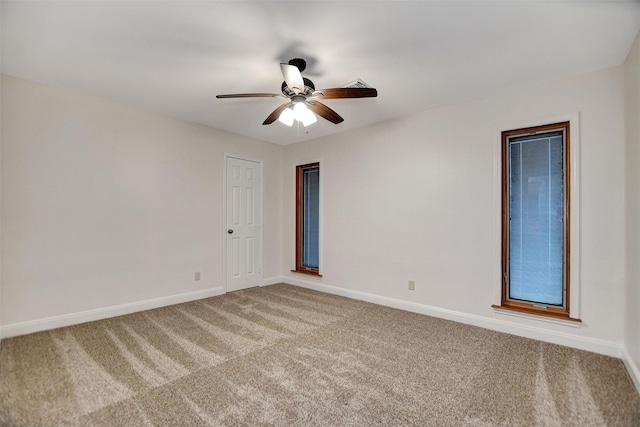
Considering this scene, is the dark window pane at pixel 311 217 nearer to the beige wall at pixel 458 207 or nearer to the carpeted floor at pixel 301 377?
the beige wall at pixel 458 207

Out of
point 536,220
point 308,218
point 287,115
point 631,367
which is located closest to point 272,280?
point 308,218

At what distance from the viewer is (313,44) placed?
7.20ft

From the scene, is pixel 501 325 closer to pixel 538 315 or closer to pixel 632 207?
pixel 538 315

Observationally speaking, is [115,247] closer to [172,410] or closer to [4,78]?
[4,78]

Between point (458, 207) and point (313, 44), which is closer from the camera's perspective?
point (313, 44)

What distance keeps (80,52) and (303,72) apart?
1.80 m

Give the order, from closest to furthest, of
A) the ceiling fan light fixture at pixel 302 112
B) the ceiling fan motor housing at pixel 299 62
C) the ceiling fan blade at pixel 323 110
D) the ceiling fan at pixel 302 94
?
the ceiling fan at pixel 302 94, the ceiling fan motor housing at pixel 299 62, the ceiling fan light fixture at pixel 302 112, the ceiling fan blade at pixel 323 110

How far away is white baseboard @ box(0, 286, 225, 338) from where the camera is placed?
9.07ft

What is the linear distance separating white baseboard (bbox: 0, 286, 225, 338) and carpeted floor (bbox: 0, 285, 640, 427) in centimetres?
10

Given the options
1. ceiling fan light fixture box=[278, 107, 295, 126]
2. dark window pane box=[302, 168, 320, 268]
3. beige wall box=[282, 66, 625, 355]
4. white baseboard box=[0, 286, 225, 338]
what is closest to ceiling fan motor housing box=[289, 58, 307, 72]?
ceiling fan light fixture box=[278, 107, 295, 126]

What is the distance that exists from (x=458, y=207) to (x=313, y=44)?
2315mm

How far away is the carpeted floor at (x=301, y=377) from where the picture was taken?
1.75 m

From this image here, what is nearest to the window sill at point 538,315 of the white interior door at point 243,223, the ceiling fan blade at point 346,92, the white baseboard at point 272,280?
the ceiling fan blade at point 346,92

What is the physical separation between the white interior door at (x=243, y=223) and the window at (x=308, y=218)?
0.66 metres
